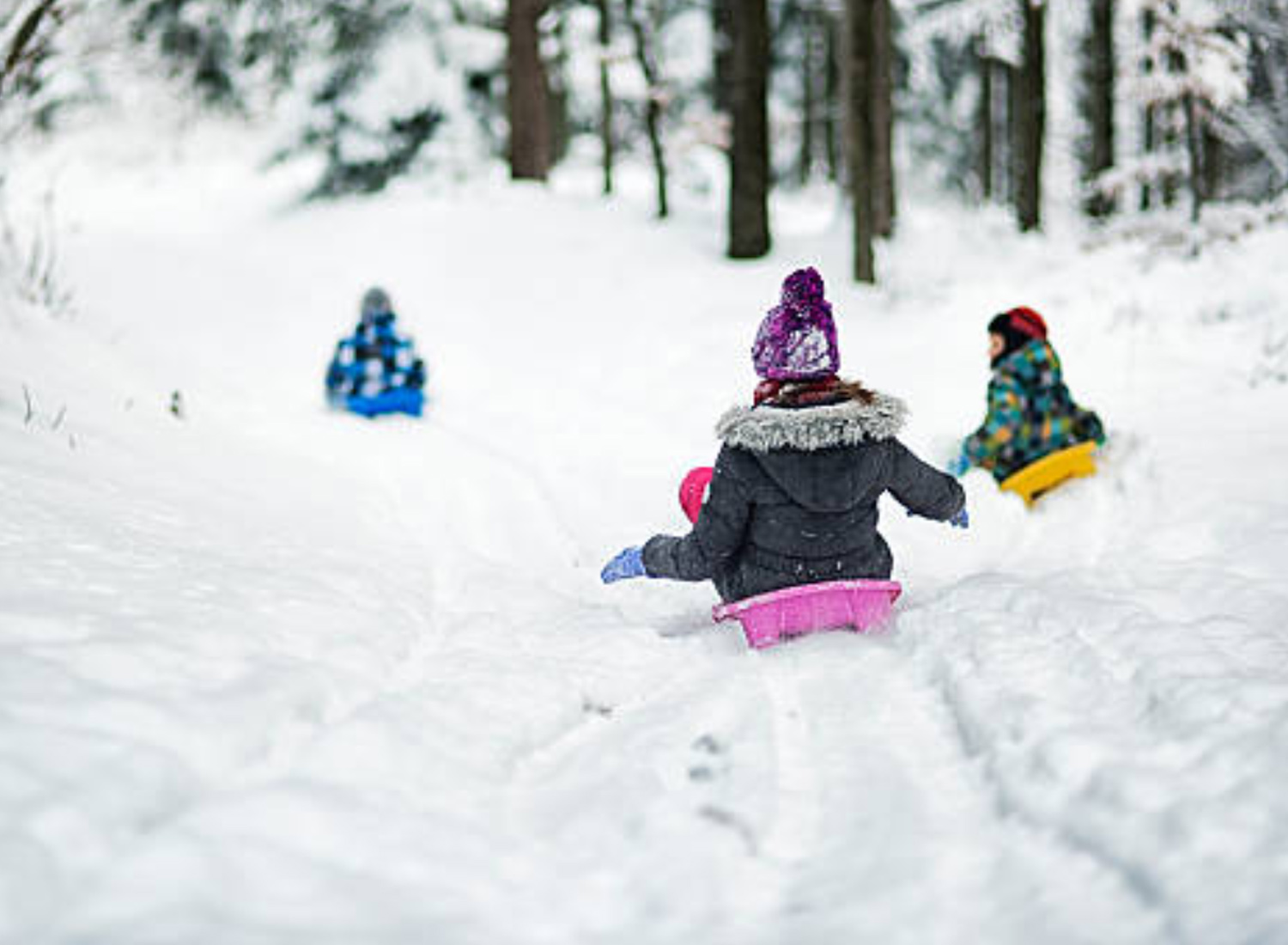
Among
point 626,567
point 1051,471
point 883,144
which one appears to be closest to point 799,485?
point 626,567

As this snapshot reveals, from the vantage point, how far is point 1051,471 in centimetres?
534

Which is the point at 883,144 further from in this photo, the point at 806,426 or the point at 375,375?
the point at 806,426

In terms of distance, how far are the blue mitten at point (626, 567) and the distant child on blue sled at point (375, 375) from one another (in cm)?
479

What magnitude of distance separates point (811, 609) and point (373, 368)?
559 cm

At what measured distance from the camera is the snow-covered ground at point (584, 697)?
1.65 metres

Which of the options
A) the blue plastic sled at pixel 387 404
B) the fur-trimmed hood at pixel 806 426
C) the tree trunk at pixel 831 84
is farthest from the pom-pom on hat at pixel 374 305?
the tree trunk at pixel 831 84

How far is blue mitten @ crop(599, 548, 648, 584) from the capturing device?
370cm

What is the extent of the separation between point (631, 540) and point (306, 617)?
91.7 inches

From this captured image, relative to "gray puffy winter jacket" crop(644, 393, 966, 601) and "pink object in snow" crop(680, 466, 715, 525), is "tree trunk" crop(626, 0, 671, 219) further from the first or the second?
"gray puffy winter jacket" crop(644, 393, 966, 601)

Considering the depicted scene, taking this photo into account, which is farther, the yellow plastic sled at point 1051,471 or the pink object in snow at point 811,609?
the yellow plastic sled at point 1051,471

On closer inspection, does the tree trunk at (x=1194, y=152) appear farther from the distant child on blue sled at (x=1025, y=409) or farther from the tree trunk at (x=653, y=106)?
the distant child on blue sled at (x=1025, y=409)

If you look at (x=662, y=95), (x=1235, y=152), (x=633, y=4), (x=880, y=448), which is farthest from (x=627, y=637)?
(x=1235, y=152)

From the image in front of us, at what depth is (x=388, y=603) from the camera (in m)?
3.47

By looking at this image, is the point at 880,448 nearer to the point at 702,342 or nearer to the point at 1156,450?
the point at 1156,450
